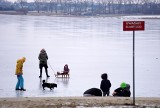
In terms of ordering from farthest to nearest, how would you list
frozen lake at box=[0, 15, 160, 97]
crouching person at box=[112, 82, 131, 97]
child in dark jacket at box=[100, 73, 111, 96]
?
frozen lake at box=[0, 15, 160, 97], child in dark jacket at box=[100, 73, 111, 96], crouching person at box=[112, 82, 131, 97]

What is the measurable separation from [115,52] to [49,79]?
9792 millimetres

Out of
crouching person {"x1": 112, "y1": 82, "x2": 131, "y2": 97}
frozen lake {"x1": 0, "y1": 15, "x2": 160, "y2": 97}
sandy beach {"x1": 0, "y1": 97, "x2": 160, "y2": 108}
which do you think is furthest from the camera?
frozen lake {"x1": 0, "y1": 15, "x2": 160, "y2": 97}

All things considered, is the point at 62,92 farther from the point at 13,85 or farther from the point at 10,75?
the point at 10,75

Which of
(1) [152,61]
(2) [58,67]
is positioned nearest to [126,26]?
(2) [58,67]

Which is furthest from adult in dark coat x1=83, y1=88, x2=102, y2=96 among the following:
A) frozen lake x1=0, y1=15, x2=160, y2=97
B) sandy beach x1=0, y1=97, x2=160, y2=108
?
frozen lake x1=0, y1=15, x2=160, y2=97

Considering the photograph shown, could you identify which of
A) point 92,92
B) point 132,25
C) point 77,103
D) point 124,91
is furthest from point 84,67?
point 132,25

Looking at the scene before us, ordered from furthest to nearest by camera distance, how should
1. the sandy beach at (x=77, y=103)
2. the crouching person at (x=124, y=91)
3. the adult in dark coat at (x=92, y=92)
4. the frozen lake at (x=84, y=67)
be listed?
the frozen lake at (x=84, y=67), the adult in dark coat at (x=92, y=92), the crouching person at (x=124, y=91), the sandy beach at (x=77, y=103)

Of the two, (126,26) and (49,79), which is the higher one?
(126,26)

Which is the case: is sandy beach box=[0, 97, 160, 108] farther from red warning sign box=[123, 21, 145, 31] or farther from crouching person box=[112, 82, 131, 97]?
red warning sign box=[123, 21, 145, 31]

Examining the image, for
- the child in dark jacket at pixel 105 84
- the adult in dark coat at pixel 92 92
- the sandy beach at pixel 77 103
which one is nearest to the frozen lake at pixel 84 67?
the child in dark jacket at pixel 105 84

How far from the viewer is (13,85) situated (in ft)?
46.5

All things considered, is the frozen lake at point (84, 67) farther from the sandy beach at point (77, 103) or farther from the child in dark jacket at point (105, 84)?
the sandy beach at point (77, 103)

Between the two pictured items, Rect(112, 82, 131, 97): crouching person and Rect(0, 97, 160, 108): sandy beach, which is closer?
Rect(0, 97, 160, 108): sandy beach

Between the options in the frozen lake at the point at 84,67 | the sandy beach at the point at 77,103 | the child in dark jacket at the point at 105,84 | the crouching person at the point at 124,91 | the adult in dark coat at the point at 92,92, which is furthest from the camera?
the frozen lake at the point at 84,67
